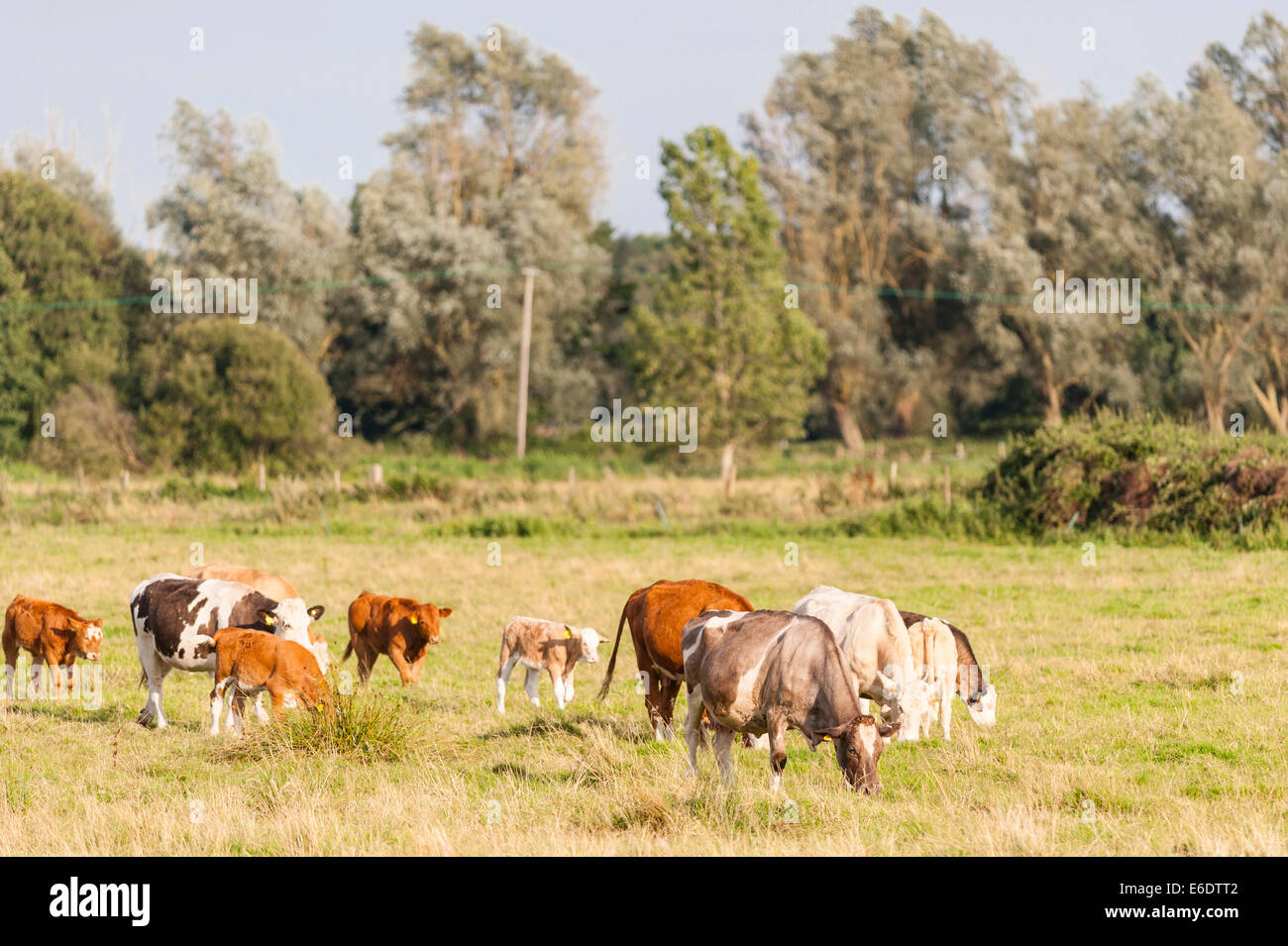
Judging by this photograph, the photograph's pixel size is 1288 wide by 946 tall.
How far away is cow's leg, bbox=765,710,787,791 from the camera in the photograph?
9055mm

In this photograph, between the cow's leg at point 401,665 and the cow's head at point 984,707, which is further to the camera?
the cow's leg at point 401,665

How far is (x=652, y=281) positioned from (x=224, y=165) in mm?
25884

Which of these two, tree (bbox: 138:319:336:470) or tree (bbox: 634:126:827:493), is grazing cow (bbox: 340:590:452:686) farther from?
Answer: tree (bbox: 138:319:336:470)

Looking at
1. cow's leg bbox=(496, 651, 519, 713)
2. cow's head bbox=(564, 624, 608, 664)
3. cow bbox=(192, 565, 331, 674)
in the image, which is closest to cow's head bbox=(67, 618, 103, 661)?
cow bbox=(192, 565, 331, 674)

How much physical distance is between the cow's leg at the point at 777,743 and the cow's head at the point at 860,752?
358 millimetres

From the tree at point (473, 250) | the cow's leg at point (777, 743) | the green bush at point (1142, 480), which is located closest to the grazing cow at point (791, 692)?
the cow's leg at point (777, 743)

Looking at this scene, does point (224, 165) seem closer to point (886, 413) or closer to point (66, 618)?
point (886, 413)

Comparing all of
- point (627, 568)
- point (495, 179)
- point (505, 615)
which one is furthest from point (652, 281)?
point (505, 615)

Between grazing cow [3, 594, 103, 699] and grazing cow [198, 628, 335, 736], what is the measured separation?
8.06 ft

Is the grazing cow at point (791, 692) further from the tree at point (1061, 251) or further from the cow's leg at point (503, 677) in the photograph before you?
the tree at point (1061, 251)

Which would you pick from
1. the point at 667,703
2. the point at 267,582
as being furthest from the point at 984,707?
the point at 267,582

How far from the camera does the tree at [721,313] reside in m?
51.9

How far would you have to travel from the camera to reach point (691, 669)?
9.72 m

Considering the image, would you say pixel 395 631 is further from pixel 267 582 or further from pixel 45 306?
pixel 45 306
